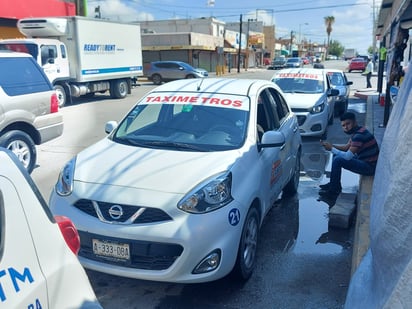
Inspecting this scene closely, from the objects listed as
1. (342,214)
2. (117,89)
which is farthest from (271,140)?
(117,89)

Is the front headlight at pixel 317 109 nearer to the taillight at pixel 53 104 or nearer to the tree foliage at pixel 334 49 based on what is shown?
the taillight at pixel 53 104

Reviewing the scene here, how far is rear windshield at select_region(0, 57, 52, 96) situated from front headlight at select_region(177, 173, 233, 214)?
179 inches

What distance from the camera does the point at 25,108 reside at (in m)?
6.66

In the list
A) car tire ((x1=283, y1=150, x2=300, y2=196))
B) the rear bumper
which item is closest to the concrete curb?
car tire ((x1=283, y1=150, x2=300, y2=196))

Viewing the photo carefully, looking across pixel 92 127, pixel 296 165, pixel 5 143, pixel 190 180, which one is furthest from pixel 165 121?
pixel 92 127

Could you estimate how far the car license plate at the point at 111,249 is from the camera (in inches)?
123

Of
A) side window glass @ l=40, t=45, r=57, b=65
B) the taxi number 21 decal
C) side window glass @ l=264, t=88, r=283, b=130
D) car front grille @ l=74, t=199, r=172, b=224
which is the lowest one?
the taxi number 21 decal

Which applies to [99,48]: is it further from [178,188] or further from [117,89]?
[178,188]

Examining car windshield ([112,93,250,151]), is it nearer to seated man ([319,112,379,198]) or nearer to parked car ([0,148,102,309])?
seated man ([319,112,379,198])

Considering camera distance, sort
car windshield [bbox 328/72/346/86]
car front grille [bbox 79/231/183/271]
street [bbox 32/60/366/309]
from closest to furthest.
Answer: car front grille [bbox 79/231/183/271] < street [bbox 32/60/366/309] < car windshield [bbox 328/72/346/86]

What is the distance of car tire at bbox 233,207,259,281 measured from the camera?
3463 millimetres

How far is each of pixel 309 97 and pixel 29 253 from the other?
30.0 ft

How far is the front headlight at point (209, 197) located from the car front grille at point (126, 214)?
181 mm

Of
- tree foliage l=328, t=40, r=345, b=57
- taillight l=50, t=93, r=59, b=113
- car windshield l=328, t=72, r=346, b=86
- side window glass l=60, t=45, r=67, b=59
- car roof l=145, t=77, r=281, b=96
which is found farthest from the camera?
tree foliage l=328, t=40, r=345, b=57
